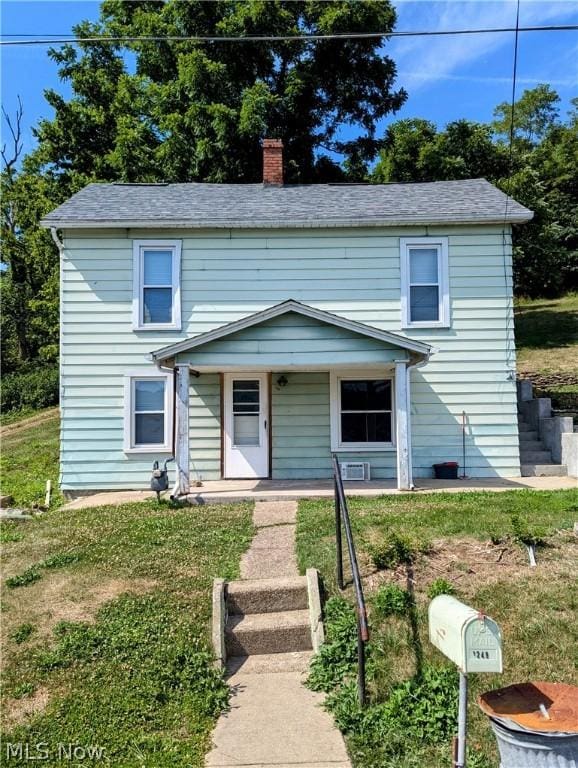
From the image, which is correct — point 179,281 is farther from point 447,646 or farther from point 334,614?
point 447,646

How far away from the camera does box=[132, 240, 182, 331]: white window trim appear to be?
12.0 metres

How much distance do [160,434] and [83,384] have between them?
1.75 meters

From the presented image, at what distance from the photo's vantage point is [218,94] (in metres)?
22.5

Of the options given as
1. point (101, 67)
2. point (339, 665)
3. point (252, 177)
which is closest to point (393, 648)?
point (339, 665)

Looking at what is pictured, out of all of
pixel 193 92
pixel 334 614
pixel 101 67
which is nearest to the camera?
pixel 334 614

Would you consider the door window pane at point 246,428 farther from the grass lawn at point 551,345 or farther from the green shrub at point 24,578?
the grass lawn at point 551,345

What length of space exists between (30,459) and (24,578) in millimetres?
11530

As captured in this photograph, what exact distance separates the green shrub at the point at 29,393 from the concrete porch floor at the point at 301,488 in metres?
16.4

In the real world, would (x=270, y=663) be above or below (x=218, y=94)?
below

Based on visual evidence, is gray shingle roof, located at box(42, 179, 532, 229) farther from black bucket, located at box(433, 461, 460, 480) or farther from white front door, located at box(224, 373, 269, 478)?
black bucket, located at box(433, 461, 460, 480)

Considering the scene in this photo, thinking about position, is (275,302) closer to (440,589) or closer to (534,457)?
(534,457)

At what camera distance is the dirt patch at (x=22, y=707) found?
432 cm

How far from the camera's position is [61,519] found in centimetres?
908

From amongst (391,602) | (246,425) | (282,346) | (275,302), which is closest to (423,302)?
(275,302)
